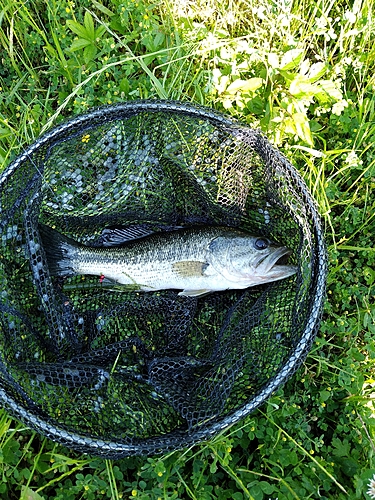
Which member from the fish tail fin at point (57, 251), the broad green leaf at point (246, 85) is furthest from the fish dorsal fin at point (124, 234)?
the broad green leaf at point (246, 85)

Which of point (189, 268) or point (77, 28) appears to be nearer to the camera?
point (189, 268)

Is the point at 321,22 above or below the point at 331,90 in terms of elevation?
above

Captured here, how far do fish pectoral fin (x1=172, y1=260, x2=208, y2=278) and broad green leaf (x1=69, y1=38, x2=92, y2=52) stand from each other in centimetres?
149

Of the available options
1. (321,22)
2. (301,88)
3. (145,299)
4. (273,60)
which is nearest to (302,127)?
(301,88)

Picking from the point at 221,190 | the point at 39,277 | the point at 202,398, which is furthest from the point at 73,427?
the point at 221,190

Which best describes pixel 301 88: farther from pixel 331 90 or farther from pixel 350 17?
pixel 350 17

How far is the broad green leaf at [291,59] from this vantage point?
290 cm

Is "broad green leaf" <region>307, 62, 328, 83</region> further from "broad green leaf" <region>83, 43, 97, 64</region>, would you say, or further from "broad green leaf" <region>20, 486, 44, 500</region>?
"broad green leaf" <region>20, 486, 44, 500</region>

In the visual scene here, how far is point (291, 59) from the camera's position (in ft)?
9.57

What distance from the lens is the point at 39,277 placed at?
2.75m

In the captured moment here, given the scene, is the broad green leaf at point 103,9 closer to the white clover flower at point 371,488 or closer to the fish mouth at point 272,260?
the fish mouth at point 272,260

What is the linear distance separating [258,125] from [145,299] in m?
1.29

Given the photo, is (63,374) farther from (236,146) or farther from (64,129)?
(236,146)

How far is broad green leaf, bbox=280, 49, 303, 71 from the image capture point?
9.52 ft
